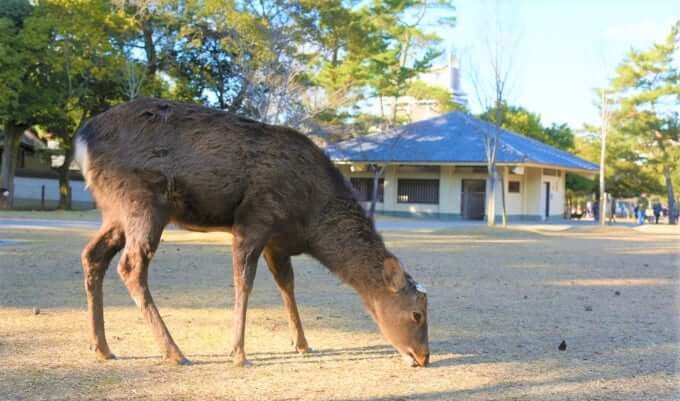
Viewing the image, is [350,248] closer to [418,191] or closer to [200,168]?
[200,168]

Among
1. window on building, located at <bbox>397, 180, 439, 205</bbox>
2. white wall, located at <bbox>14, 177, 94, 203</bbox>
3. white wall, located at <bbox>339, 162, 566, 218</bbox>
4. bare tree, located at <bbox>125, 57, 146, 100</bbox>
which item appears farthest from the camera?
white wall, located at <bbox>14, 177, 94, 203</bbox>

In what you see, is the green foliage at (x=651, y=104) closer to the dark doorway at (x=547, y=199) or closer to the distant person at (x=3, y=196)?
the dark doorway at (x=547, y=199)

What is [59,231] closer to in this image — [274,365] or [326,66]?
[274,365]

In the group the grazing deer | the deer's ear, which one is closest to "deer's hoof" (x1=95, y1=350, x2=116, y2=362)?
the grazing deer

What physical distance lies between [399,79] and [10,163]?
22592mm

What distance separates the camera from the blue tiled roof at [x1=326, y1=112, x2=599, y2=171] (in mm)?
39938

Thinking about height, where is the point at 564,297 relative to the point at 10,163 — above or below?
below

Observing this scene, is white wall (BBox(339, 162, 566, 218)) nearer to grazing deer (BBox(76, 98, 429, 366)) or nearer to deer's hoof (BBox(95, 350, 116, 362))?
grazing deer (BBox(76, 98, 429, 366))

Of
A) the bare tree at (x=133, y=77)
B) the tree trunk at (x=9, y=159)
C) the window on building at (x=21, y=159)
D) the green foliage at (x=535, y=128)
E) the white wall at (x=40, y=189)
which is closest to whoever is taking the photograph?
the bare tree at (x=133, y=77)

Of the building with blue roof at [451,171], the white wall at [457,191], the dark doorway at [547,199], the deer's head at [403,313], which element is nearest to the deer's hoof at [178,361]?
the deer's head at [403,313]

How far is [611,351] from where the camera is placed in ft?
21.8

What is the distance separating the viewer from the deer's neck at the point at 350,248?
5.89 m

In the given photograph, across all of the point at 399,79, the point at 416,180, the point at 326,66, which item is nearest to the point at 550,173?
the point at 416,180

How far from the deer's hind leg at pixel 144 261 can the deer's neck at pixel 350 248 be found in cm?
142
